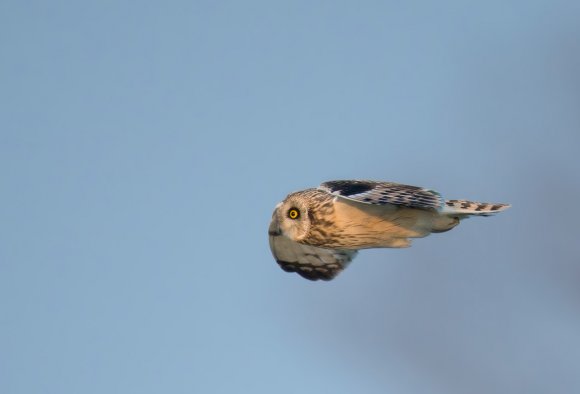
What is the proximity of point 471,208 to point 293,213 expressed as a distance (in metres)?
2.23

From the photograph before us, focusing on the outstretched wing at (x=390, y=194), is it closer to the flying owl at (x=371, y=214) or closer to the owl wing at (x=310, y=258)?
the flying owl at (x=371, y=214)

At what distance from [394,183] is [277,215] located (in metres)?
1.60

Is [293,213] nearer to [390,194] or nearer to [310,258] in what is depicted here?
[310,258]

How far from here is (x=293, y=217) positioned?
1692 centimetres

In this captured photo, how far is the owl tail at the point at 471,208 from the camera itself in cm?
1622

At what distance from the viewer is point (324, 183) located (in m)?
16.8

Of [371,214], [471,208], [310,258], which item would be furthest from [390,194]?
[310,258]

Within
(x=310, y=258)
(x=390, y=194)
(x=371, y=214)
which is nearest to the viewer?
(x=390, y=194)

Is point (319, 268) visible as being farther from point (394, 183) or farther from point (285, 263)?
point (394, 183)

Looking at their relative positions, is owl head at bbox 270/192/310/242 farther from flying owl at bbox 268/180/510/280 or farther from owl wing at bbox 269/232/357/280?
owl wing at bbox 269/232/357/280

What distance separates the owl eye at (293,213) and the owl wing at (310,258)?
0.90m

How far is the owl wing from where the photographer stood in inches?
706

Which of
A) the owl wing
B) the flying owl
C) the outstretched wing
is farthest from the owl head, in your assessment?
the owl wing

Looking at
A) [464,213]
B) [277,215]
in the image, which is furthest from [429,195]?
[277,215]
